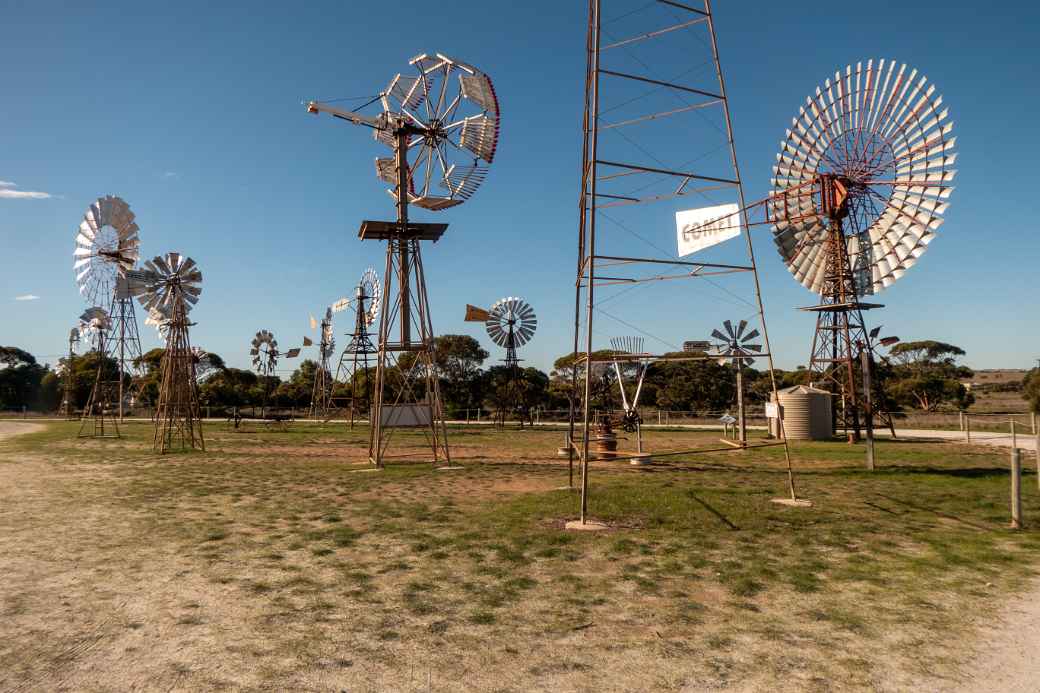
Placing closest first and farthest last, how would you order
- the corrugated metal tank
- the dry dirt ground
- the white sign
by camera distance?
the dry dirt ground < the white sign < the corrugated metal tank

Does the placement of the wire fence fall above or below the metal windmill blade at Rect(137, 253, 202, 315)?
below

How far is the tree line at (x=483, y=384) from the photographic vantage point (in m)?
53.5

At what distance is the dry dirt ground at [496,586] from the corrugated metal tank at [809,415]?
1367 cm

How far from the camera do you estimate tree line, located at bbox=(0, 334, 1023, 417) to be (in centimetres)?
5348

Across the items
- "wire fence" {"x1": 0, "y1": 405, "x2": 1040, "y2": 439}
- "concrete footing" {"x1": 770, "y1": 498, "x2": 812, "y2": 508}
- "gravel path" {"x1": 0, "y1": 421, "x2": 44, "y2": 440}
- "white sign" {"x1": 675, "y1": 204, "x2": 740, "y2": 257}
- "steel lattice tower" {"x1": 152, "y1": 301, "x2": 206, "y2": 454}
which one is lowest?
"gravel path" {"x1": 0, "y1": 421, "x2": 44, "y2": 440}

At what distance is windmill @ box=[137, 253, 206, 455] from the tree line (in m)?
16.3

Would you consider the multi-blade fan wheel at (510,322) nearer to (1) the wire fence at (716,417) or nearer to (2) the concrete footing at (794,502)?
(1) the wire fence at (716,417)

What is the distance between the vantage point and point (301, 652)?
17.8 ft

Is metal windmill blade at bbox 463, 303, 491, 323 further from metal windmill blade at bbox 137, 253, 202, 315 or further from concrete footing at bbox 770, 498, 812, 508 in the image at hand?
concrete footing at bbox 770, 498, 812, 508

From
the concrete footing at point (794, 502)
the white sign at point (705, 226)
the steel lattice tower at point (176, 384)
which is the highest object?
the white sign at point (705, 226)

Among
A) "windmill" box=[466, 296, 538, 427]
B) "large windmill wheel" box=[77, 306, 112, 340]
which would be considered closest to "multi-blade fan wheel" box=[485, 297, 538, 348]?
"windmill" box=[466, 296, 538, 427]

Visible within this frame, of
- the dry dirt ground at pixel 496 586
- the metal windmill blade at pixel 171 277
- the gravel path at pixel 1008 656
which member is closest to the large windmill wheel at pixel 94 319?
the metal windmill blade at pixel 171 277

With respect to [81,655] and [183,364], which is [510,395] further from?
[81,655]

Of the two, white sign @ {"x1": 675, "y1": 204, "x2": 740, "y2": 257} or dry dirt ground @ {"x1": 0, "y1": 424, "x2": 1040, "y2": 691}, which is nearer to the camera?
dry dirt ground @ {"x1": 0, "y1": 424, "x2": 1040, "y2": 691}
